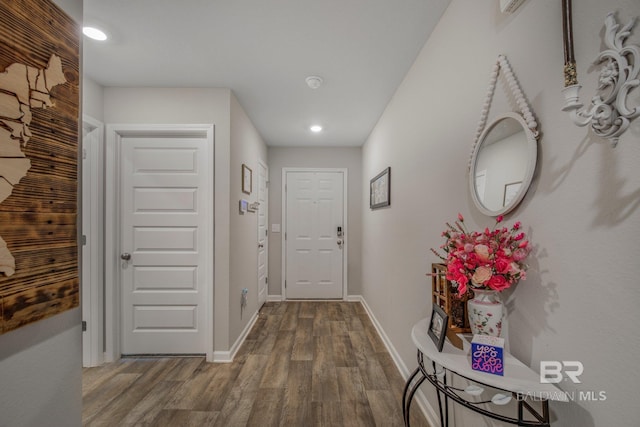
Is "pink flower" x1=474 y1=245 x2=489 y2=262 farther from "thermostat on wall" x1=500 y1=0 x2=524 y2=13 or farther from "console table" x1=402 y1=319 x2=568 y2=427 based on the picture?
"thermostat on wall" x1=500 y1=0 x2=524 y2=13

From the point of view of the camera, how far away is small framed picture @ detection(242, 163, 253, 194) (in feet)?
9.38

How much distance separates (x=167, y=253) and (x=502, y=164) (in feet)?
8.61

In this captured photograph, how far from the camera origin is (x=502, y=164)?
41.0 inches

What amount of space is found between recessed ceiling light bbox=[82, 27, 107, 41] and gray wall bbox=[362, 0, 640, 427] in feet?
6.95

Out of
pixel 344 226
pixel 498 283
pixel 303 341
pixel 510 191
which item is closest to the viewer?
pixel 498 283

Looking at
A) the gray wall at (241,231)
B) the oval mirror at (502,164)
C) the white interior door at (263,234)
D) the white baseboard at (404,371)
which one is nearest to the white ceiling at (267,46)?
the gray wall at (241,231)

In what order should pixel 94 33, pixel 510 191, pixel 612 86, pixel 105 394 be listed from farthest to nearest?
pixel 105 394, pixel 94 33, pixel 510 191, pixel 612 86

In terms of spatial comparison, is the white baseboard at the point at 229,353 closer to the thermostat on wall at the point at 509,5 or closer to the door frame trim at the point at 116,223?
the door frame trim at the point at 116,223

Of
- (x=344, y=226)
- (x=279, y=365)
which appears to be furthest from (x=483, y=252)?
(x=344, y=226)

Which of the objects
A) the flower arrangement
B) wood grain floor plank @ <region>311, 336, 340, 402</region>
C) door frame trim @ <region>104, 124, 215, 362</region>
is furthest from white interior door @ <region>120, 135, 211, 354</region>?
the flower arrangement

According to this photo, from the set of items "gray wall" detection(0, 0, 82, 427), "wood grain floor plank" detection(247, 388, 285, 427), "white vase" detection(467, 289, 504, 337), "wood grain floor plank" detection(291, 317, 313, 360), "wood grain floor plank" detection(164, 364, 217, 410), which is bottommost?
"wood grain floor plank" detection(291, 317, 313, 360)

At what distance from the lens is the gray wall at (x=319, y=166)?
4.30 m

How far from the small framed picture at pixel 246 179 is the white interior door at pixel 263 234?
0.52m

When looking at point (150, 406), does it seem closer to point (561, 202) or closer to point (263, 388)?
point (263, 388)
